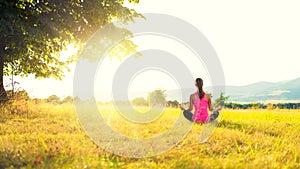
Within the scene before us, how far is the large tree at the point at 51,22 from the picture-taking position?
11883 millimetres

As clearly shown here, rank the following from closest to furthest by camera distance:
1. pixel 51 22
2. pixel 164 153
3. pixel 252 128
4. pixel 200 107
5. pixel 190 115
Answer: pixel 164 153, pixel 252 128, pixel 200 107, pixel 190 115, pixel 51 22

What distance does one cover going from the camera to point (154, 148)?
19.9 ft

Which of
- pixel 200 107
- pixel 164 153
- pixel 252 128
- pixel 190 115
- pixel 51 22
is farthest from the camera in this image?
pixel 51 22

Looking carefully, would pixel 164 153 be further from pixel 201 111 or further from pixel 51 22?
pixel 51 22

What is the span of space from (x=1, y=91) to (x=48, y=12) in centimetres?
428

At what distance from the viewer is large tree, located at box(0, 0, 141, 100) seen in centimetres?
1188

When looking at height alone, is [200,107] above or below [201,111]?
above

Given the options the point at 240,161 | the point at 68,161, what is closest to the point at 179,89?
the point at 240,161

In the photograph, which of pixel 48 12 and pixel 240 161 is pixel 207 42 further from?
pixel 48 12

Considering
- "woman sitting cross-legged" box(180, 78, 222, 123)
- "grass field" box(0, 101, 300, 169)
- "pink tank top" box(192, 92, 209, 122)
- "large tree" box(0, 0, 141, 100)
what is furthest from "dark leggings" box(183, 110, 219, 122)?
"large tree" box(0, 0, 141, 100)

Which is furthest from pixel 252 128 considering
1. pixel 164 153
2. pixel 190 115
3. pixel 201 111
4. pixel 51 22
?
pixel 51 22

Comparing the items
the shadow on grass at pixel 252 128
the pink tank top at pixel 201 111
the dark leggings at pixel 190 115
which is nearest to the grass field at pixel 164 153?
the shadow on grass at pixel 252 128

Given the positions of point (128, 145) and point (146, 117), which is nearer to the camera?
point (128, 145)

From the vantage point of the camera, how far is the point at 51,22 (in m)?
12.3
